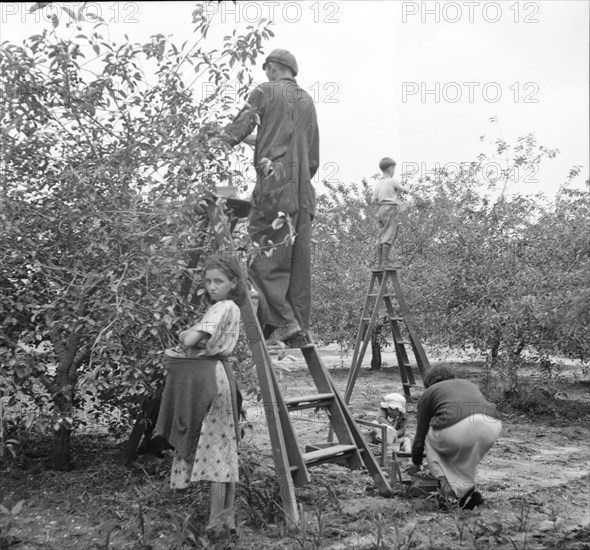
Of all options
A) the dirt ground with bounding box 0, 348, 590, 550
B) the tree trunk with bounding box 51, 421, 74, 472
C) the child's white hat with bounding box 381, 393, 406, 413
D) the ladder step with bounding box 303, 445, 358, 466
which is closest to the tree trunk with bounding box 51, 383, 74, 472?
the tree trunk with bounding box 51, 421, 74, 472

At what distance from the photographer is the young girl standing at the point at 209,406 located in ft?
12.5

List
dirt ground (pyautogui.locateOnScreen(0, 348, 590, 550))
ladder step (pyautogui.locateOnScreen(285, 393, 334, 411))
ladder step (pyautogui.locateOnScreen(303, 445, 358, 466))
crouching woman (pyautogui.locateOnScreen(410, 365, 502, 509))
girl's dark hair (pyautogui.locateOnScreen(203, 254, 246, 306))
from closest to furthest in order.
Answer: dirt ground (pyautogui.locateOnScreen(0, 348, 590, 550)), girl's dark hair (pyautogui.locateOnScreen(203, 254, 246, 306)), ladder step (pyautogui.locateOnScreen(303, 445, 358, 466)), ladder step (pyautogui.locateOnScreen(285, 393, 334, 411)), crouching woman (pyautogui.locateOnScreen(410, 365, 502, 509))

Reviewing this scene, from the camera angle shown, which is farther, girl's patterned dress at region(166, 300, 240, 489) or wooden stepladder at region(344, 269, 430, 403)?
wooden stepladder at region(344, 269, 430, 403)

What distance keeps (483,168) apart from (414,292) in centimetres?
297

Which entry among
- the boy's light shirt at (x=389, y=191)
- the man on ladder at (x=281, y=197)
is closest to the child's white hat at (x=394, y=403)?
the man on ladder at (x=281, y=197)

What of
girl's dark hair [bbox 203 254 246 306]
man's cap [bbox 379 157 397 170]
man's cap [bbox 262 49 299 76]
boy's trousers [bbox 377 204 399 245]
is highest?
man's cap [bbox 379 157 397 170]

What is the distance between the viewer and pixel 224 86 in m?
4.86

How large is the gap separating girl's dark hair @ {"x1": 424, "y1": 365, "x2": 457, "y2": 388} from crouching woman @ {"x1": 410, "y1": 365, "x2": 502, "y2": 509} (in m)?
0.17

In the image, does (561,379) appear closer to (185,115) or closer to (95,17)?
(185,115)

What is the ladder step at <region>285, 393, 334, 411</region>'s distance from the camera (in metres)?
4.39

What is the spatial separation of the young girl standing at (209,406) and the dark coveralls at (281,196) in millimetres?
645

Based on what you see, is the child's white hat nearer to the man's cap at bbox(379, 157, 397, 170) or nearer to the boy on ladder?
the boy on ladder

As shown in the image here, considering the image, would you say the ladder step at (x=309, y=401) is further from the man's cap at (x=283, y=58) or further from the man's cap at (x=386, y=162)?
the man's cap at (x=386, y=162)

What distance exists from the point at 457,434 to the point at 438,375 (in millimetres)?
553
